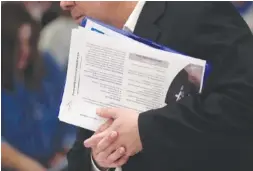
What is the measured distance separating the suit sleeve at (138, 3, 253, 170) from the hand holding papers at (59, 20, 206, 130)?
0.04 meters

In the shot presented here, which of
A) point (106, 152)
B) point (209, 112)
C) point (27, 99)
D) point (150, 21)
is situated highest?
point (150, 21)

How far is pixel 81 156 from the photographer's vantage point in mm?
980

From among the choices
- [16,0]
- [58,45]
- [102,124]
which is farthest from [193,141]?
[16,0]

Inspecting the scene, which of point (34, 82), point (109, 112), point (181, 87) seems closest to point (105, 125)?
point (109, 112)

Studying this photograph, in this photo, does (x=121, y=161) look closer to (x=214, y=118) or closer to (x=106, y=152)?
(x=106, y=152)

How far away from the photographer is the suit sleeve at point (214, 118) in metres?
0.77

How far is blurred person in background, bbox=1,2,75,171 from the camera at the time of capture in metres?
1.44

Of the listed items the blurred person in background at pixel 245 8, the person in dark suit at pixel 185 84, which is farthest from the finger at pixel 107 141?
the blurred person in background at pixel 245 8

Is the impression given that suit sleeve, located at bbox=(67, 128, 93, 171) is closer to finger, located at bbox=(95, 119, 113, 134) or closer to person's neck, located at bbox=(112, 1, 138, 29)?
finger, located at bbox=(95, 119, 113, 134)

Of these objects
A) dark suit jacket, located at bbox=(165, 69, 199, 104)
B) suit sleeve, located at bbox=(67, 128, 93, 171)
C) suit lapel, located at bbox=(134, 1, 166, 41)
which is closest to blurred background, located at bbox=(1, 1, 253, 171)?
suit sleeve, located at bbox=(67, 128, 93, 171)

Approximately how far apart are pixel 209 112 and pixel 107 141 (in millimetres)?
187

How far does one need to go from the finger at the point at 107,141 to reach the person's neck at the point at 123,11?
0.26 m

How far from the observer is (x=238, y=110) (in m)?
0.76

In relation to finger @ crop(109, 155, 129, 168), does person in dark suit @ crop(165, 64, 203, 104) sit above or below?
above
